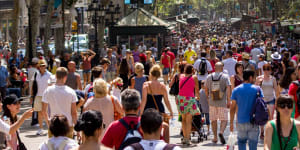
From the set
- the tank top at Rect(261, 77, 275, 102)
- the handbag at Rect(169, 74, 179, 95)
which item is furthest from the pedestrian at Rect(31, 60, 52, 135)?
the tank top at Rect(261, 77, 275, 102)

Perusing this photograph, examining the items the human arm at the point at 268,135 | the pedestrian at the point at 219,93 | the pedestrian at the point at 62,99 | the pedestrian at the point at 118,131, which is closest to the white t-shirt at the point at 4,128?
the pedestrian at the point at 118,131

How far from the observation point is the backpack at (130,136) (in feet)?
19.8

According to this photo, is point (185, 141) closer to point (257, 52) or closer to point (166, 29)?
point (257, 52)

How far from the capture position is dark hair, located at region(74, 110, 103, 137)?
17.6ft

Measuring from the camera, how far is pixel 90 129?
538cm

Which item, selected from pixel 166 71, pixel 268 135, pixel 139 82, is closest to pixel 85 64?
pixel 166 71

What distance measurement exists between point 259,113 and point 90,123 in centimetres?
416

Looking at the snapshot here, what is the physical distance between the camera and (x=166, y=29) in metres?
45.0

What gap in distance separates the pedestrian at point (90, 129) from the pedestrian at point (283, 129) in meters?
1.89

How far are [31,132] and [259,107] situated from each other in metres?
6.90

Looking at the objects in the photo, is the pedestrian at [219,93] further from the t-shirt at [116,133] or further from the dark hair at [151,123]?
the dark hair at [151,123]

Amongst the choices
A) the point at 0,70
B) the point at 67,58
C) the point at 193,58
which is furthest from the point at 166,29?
the point at 0,70

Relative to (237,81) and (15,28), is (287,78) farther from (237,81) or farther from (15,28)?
(15,28)

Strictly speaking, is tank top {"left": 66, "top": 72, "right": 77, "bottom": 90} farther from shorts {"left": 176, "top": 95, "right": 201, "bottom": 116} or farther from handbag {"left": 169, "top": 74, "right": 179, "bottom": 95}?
shorts {"left": 176, "top": 95, "right": 201, "bottom": 116}
